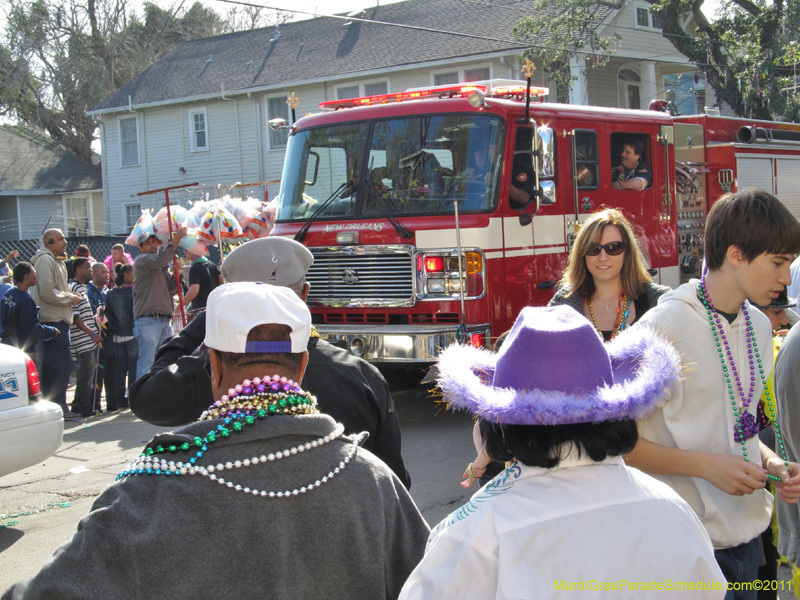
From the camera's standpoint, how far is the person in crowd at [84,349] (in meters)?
9.16

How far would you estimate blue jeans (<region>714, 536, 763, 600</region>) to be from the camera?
2.48 metres

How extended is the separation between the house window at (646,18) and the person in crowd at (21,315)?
18.4 meters

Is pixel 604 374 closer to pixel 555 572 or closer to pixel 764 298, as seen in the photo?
pixel 555 572

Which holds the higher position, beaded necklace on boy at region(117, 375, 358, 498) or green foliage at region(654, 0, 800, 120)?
green foliage at region(654, 0, 800, 120)

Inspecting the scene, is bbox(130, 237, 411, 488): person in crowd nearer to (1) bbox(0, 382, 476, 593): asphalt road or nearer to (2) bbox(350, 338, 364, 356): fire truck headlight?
(1) bbox(0, 382, 476, 593): asphalt road

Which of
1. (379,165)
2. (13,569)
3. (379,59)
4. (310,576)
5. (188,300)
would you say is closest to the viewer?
(310,576)

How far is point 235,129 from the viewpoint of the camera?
24.8 meters

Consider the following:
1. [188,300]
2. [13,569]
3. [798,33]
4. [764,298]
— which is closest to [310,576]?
[764,298]

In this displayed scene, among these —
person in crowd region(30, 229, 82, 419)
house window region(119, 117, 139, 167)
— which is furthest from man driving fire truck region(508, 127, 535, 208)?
house window region(119, 117, 139, 167)

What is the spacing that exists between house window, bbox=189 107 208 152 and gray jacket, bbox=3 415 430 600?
992 inches

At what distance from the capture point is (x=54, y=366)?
867 cm

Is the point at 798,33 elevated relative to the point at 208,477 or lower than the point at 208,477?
elevated

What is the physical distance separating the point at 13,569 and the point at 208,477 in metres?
3.71

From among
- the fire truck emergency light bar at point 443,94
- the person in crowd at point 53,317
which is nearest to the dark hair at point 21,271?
the person in crowd at point 53,317
